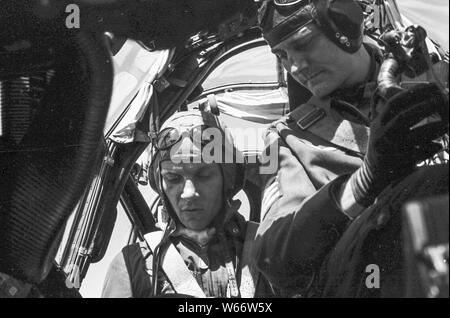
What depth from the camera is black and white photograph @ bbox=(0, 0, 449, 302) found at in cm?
253

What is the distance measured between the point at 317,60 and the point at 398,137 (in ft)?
1.42

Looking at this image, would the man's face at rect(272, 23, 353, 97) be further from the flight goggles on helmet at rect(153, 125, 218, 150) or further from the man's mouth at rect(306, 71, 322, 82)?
the flight goggles on helmet at rect(153, 125, 218, 150)

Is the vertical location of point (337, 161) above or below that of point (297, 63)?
below

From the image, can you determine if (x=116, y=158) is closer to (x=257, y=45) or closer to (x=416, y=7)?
(x=257, y=45)

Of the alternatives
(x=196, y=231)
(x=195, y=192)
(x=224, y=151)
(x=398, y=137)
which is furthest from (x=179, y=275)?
(x=398, y=137)

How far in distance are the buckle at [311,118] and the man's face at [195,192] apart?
28cm

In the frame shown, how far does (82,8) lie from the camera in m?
3.09

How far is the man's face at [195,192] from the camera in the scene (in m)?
2.80

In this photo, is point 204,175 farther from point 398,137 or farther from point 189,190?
point 398,137

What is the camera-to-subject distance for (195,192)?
2.80 metres

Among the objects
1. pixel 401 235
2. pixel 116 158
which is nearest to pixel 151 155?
pixel 116 158

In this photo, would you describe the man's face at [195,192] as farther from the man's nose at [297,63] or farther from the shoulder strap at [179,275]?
the man's nose at [297,63]

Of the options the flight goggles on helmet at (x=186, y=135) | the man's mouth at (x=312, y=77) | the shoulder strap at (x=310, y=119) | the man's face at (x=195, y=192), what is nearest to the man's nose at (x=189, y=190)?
the man's face at (x=195, y=192)
